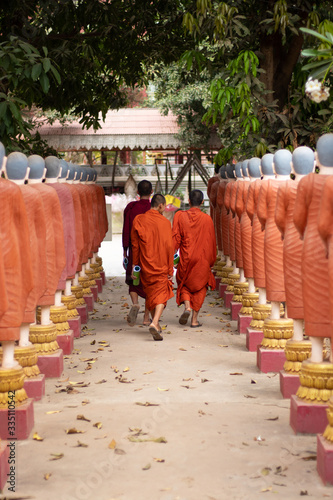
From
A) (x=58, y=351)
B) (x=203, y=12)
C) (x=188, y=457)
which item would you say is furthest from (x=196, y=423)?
(x=203, y=12)

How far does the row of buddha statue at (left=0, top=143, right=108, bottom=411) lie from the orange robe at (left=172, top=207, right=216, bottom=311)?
1282mm

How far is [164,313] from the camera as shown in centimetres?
1018

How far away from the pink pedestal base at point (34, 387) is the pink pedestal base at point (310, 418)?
77.0 inches

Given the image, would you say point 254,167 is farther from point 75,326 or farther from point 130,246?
point 75,326

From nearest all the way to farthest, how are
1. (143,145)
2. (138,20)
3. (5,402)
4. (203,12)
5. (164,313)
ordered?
(5,402)
(203,12)
(164,313)
(138,20)
(143,145)

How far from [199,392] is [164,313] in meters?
4.31

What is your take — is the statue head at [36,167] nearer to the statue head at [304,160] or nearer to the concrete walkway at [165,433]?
the concrete walkway at [165,433]

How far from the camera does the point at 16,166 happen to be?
16.9ft

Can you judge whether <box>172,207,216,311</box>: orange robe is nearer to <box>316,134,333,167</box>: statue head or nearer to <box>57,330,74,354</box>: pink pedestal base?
<box>57,330,74,354</box>: pink pedestal base

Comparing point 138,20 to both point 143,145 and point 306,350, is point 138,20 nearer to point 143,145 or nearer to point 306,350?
point 306,350

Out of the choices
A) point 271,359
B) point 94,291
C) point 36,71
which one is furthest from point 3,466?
point 94,291

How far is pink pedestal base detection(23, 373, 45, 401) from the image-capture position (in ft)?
18.5

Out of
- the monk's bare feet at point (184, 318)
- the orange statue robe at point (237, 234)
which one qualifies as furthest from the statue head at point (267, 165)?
the monk's bare feet at point (184, 318)

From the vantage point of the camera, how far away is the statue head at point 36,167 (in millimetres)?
5832
